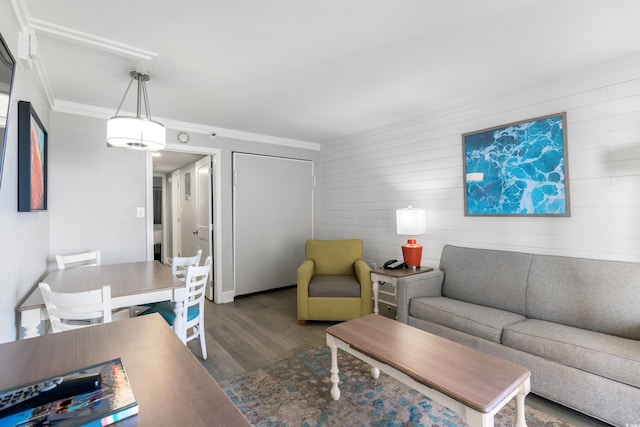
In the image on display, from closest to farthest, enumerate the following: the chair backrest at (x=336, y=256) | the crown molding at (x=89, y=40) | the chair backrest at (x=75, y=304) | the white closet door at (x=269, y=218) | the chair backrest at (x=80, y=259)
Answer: the chair backrest at (x=75, y=304), the crown molding at (x=89, y=40), the chair backrest at (x=80, y=259), the chair backrest at (x=336, y=256), the white closet door at (x=269, y=218)

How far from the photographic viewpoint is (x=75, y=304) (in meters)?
1.57

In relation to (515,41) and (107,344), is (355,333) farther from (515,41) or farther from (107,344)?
(515,41)

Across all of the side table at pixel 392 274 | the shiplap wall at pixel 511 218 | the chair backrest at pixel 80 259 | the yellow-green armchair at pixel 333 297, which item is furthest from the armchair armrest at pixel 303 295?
the chair backrest at pixel 80 259

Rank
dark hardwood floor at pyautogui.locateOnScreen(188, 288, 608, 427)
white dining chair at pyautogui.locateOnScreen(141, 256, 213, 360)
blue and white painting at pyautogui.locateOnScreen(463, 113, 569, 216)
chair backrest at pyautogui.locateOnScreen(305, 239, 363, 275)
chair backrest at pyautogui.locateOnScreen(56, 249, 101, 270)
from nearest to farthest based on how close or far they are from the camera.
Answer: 1. white dining chair at pyautogui.locateOnScreen(141, 256, 213, 360)
2. dark hardwood floor at pyautogui.locateOnScreen(188, 288, 608, 427)
3. blue and white painting at pyautogui.locateOnScreen(463, 113, 569, 216)
4. chair backrest at pyautogui.locateOnScreen(56, 249, 101, 270)
5. chair backrest at pyautogui.locateOnScreen(305, 239, 363, 275)

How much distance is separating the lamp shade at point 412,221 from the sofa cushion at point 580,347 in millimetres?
1285

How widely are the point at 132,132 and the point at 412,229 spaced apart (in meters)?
Answer: 2.66

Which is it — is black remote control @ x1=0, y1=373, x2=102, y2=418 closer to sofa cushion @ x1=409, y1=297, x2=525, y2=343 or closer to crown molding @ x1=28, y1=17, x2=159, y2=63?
crown molding @ x1=28, y1=17, x2=159, y2=63

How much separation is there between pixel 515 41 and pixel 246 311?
3649 mm

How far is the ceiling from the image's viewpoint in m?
1.69

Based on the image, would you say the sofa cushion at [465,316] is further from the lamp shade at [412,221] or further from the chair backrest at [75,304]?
the chair backrest at [75,304]

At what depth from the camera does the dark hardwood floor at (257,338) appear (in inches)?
91.4

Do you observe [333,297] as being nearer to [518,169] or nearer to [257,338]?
[257,338]

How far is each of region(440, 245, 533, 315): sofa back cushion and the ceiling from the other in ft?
4.93

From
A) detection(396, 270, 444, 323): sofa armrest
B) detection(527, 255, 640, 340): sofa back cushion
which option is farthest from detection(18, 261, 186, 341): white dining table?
detection(527, 255, 640, 340): sofa back cushion
